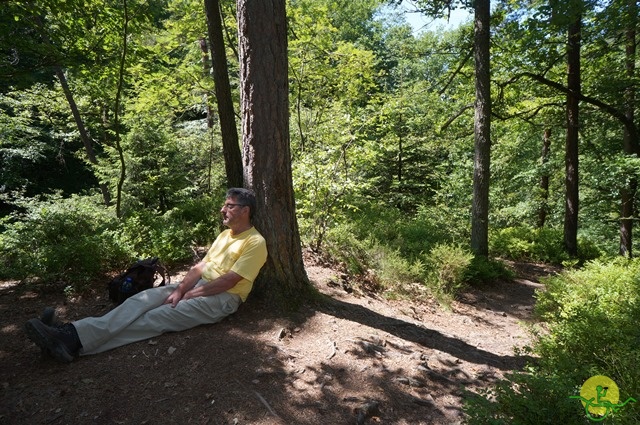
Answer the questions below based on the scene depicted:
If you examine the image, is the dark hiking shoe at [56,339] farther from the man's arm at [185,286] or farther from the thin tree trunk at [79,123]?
the thin tree trunk at [79,123]

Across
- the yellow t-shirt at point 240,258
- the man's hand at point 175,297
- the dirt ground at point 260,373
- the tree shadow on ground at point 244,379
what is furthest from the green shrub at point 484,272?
the man's hand at point 175,297

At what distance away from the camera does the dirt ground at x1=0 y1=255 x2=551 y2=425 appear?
2643 mm

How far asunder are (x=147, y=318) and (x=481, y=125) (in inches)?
297

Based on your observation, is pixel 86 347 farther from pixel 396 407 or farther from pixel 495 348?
pixel 495 348

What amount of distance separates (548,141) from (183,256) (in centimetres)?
1454

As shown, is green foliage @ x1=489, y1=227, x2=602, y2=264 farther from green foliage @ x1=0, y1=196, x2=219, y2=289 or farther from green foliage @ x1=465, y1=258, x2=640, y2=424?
green foliage @ x1=0, y1=196, x2=219, y2=289

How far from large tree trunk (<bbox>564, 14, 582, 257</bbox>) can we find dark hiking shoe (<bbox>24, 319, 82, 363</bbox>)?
11.0 meters

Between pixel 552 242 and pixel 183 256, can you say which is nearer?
pixel 183 256

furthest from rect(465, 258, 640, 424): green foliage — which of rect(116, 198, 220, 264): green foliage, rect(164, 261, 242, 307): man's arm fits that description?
rect(116, 198, 220, 264): green foliage

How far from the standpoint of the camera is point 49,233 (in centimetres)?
582

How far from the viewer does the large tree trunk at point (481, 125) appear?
25.4ft

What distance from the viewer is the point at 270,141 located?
3822 mm

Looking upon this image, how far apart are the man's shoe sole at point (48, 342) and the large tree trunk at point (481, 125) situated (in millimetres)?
7880

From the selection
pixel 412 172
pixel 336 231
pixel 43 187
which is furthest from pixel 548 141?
pixel 43 187
